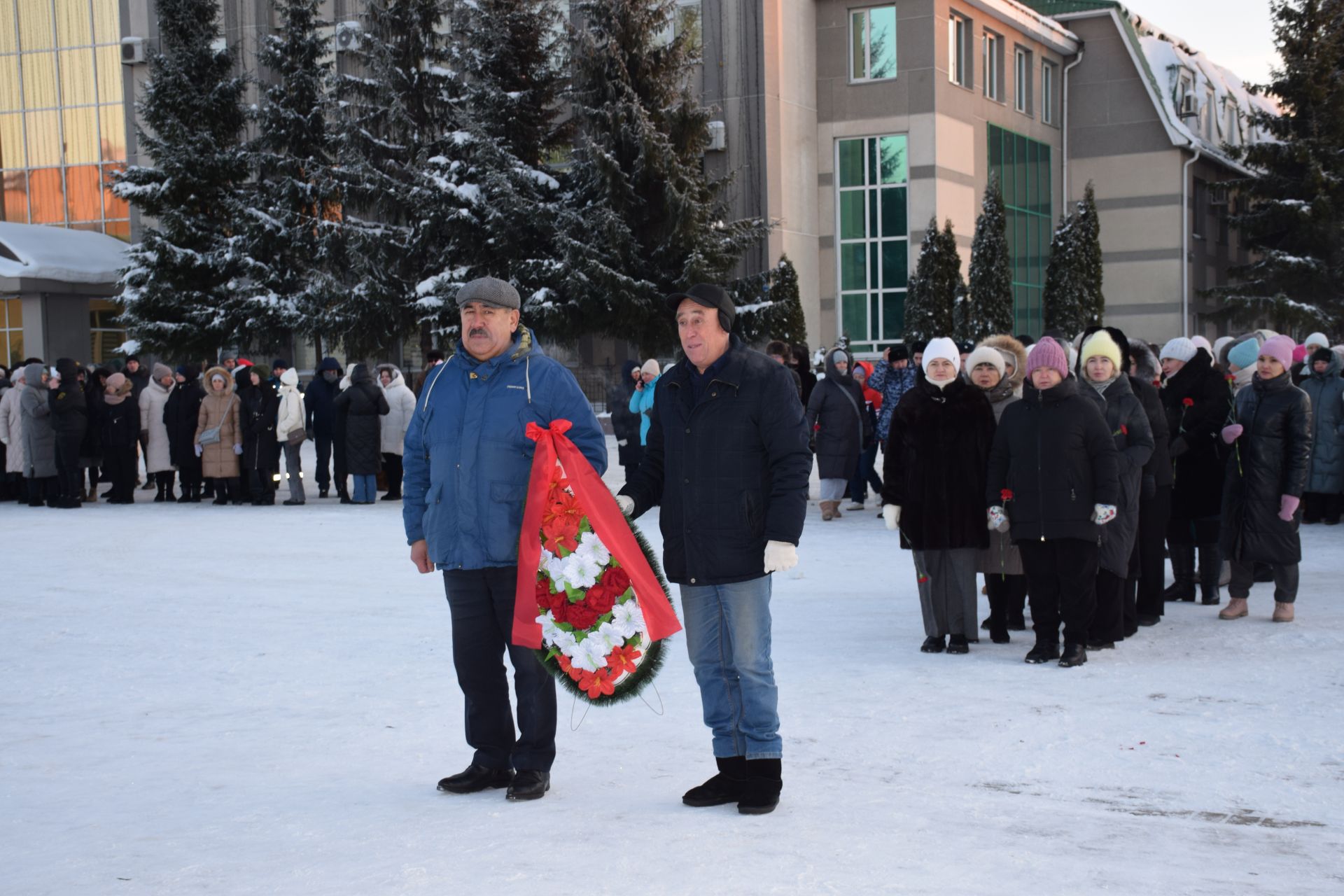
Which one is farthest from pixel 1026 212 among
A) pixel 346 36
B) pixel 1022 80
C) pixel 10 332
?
pixel 10 332

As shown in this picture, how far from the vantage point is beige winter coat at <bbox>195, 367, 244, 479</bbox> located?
59.6ft

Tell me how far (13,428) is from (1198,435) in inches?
620

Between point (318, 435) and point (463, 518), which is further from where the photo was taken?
point (318, 435)

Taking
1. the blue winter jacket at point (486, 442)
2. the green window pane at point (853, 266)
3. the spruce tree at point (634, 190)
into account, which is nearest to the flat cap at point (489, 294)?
the blue winter jacket at point (486, 442)

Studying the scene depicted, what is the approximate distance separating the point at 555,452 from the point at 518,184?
1048 inches

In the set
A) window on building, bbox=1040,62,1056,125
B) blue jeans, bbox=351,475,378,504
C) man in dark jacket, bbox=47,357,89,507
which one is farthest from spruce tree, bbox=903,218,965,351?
man in dark jacket, bbox=47,357,89,507

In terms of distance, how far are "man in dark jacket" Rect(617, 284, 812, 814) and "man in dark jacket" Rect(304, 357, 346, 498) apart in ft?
44.8

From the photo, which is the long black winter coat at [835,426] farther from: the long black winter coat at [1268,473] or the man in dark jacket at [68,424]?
the man in dark jacket at [68,424]

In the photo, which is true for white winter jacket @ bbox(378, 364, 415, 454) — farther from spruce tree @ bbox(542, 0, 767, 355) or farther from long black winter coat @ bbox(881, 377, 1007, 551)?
spruce tree @ bbox(542, 0, 767, 355)

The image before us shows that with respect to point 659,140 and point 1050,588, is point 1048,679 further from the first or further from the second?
point 659,140

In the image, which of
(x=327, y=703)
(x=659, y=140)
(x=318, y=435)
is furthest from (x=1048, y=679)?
(x=659, y=140)

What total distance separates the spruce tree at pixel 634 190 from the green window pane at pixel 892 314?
21.0ft

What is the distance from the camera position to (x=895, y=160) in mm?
35938

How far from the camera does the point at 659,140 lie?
29766 mm
